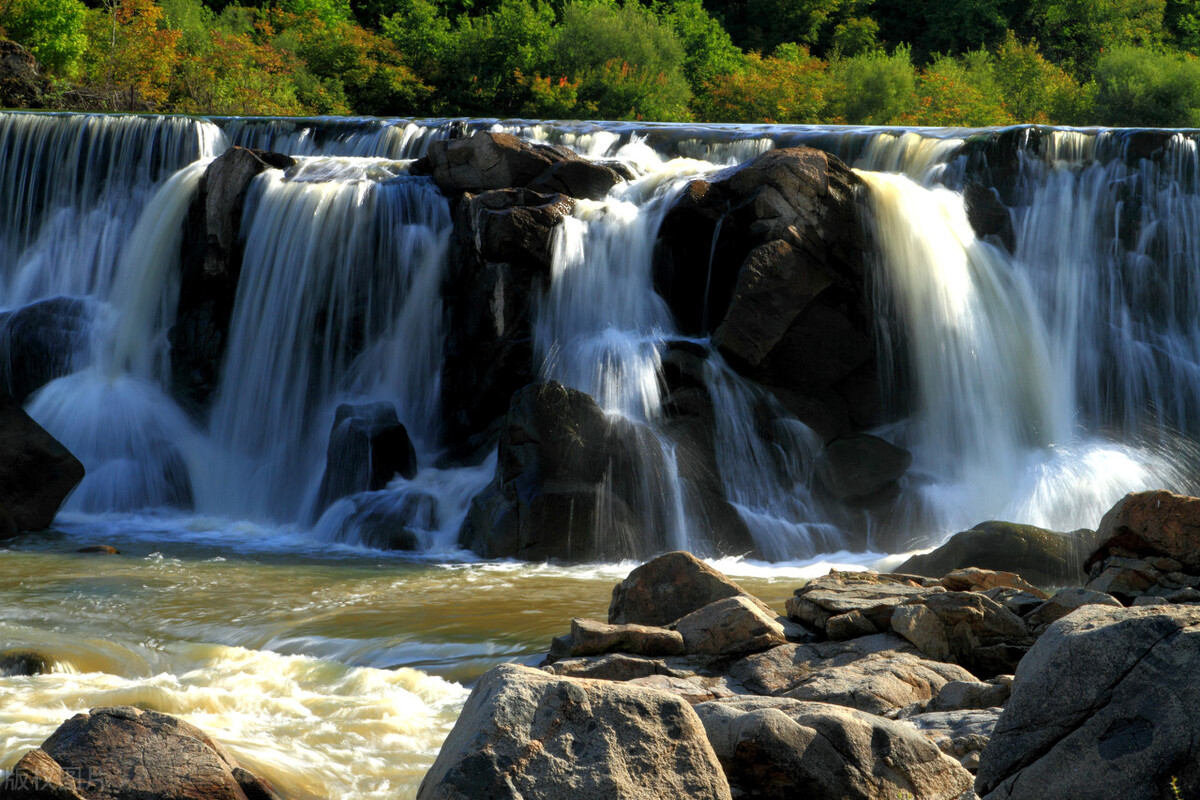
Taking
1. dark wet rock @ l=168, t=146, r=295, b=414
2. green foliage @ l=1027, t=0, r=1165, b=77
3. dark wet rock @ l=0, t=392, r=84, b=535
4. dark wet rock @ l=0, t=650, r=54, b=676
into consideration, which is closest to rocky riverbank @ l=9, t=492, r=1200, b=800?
dark wet rock @ l=0, t=650, r=54, b=676

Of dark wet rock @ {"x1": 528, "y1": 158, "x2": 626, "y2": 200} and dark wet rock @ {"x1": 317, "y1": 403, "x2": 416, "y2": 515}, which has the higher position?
dark wet rock @ {"x1": 528, "y1": 158, "x2": 626, "y2": 200}

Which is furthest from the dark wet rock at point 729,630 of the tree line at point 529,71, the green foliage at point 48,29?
the green foliage at point 48,29

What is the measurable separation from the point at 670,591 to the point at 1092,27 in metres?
41.7

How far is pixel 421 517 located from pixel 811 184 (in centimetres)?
636

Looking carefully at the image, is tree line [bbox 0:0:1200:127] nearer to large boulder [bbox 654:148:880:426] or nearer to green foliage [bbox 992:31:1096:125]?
green foliage [bbox 992:31:1096:125]

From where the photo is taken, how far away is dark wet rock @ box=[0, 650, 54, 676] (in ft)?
24.8

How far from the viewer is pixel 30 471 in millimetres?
13633

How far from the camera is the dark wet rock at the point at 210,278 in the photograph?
1659 cm

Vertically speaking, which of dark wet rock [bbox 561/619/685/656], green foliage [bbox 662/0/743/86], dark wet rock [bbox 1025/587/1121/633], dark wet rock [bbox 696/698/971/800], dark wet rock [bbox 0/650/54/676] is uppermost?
green foliage [bbox 662/0/743/86]

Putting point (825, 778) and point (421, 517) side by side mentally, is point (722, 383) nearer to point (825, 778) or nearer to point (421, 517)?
point (421, 517)

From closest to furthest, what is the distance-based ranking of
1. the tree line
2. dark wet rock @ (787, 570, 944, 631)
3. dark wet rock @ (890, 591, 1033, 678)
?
dark wet rock @ (890, 591, 1033, 678) < dark wet rock @ (787, 570, 944, 631) < the tree line

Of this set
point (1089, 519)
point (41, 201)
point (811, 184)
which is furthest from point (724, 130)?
point (41, 201)

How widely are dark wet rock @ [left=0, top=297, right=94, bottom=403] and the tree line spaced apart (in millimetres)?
11607

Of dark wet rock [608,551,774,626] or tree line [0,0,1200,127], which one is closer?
dark wet rock [608,551,774,626]
